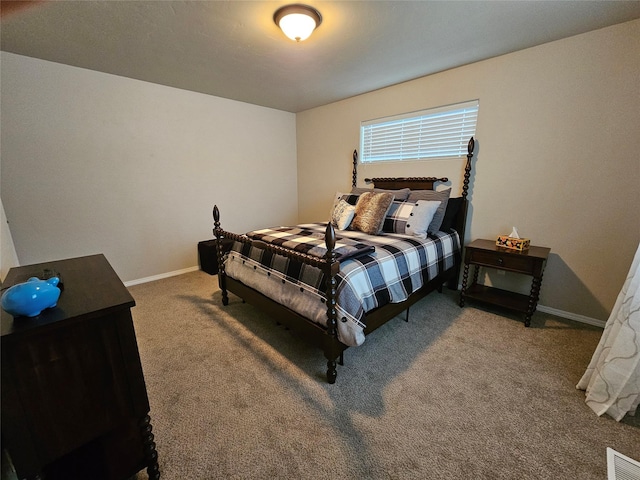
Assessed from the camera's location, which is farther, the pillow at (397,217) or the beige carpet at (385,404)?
the pillow at (397,217)

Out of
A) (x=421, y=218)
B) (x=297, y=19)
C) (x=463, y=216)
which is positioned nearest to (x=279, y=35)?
(x=297, y=19)

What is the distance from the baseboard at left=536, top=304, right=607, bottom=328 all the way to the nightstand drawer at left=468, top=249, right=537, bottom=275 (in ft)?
2.18

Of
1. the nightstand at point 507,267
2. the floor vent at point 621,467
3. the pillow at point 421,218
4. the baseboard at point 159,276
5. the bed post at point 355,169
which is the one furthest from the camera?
the bed post at point 355,169

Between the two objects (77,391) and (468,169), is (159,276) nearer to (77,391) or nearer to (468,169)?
(77,391)

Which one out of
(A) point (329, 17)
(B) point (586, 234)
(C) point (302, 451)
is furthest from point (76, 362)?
(B) point (586, 234)

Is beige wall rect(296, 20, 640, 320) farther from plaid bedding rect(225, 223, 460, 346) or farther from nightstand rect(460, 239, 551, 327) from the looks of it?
plaid bedding rect(225, 223, 460, 346)

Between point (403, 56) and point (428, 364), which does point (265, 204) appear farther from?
point (428, 364)

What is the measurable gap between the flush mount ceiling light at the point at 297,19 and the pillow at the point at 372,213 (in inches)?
60.9

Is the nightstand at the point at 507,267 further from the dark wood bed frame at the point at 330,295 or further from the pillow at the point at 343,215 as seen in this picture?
the pillow at the point at 343,215

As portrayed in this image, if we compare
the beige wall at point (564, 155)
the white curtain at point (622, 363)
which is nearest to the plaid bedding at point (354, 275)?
the beige wall at point (564, 155)

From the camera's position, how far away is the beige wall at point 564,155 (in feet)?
6.62

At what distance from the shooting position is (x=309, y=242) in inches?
81.0

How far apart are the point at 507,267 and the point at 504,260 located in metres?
0.06

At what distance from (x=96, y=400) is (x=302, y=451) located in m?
0.90
